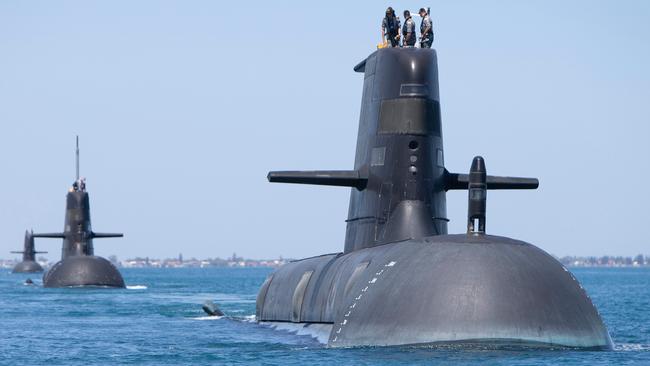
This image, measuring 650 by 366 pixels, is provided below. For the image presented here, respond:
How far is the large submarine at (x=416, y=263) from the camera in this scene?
2286cm

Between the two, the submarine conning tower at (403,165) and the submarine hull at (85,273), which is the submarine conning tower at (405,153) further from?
the submarine hull at (85,273)

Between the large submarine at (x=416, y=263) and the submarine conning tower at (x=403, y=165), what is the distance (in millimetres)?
29

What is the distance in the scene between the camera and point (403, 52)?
31.2 metres

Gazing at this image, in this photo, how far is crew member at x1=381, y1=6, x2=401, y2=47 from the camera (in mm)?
32438

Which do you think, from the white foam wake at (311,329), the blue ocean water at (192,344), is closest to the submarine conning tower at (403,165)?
the white foam wake at (311,329)

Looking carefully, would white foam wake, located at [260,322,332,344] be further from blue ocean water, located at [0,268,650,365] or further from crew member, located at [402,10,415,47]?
crew member, located at [402,10,415,47]

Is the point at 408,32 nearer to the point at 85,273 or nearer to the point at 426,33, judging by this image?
the point at 426,33

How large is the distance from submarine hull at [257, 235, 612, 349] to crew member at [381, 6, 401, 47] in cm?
782

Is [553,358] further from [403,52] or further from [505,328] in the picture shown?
[403,52]

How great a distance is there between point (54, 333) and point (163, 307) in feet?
69.2

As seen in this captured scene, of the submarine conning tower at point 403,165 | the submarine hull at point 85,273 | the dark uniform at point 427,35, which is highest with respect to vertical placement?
the dark uniform at point 427,35

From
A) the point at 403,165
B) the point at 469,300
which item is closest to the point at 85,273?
the point at 403,165

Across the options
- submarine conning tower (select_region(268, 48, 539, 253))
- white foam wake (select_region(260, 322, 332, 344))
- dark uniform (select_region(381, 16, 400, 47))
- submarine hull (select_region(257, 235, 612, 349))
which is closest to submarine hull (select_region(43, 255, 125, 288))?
white foam wake (select_region(260, 322, 332, 344))

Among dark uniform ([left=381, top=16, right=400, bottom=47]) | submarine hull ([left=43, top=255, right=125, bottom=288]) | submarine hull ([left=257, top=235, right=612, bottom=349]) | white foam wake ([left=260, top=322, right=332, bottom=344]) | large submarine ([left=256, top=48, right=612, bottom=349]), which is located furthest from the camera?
submarine hull ([left=43, top=255, right=125, bottom=288])
